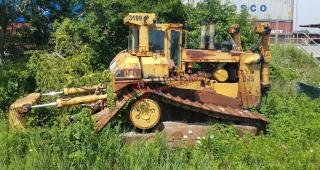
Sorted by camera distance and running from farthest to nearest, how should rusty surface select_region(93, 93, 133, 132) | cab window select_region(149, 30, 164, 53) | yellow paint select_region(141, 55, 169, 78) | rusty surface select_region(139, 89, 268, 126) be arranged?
cab window select_region(149, 30, 164, 53)
yellow paint select_region(141, 55, 169, 78)
rusty surface select_region(139, 89, 268, 126)
rusty surface select_region(93, 93, 133, 132)

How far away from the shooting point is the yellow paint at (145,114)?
380 inches

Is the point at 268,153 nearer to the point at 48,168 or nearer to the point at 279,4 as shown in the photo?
the point at 48,168

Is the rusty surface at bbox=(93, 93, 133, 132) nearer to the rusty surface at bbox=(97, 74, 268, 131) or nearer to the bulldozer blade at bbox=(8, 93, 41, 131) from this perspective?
the rusty surface at bbox=(97, 74, 268, 131)

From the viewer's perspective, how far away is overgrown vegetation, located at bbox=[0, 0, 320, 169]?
→ 7566 mm

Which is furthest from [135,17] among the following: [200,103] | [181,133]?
[181,133]

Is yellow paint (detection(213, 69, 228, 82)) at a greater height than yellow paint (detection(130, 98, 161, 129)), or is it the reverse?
yellow paint (detection(213, 69, 228, 82))

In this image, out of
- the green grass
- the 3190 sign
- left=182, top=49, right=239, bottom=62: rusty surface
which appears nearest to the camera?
the green grass

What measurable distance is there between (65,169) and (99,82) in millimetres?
5401

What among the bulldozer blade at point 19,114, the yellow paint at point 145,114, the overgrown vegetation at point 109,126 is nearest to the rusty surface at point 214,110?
the yellow paint at point 145,114

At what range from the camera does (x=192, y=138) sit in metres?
9.52

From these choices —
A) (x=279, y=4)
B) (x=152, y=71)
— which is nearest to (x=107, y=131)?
(x=152, y=71)

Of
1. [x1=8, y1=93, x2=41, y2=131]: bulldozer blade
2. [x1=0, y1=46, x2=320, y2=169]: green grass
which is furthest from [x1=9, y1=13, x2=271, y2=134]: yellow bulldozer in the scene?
[x1=0, y1=46, x2=320, y2=169]: green grass

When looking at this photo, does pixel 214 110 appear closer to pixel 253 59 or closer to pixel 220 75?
pixel 220 75

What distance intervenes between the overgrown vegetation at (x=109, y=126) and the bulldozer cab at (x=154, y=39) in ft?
5.57
